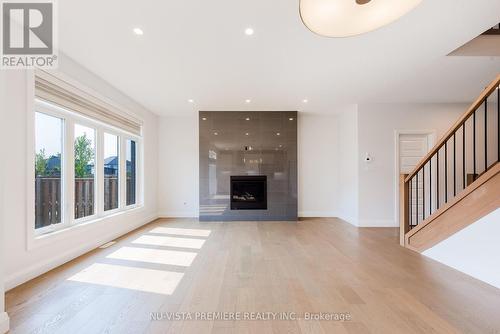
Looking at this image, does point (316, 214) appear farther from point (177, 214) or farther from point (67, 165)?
point (67, 165)

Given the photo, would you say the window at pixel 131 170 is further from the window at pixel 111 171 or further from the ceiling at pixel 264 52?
the ceiling at pixel 264 52

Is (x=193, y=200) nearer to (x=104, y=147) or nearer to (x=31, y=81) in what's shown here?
(x=104, y=147)

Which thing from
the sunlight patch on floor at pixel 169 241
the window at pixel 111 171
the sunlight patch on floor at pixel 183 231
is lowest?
the sunlight patch on floor at pixel 183 231

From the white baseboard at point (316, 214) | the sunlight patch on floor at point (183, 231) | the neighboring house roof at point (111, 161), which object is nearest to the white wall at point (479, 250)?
the white baseboard at point (316, 214)

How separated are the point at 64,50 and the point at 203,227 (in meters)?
3.62

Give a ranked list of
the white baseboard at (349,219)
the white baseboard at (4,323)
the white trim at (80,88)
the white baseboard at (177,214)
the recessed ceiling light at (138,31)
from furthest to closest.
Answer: the white baseboard at (177,214), the white baseboard at (349,219), the white trim at (80,88), the recessed ceiling light at (138,31), the white baseboard at (4,323)

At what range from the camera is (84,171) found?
12.0 feet

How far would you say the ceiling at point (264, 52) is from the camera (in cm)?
219

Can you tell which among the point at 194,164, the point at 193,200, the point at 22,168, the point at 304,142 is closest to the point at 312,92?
the point at 304,142

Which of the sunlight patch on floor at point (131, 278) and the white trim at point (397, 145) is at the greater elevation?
the white trim at point (397, 145)

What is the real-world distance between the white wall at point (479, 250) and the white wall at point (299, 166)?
3344 mm

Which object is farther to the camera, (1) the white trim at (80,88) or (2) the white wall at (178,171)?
(2) the white wall at (178,171)

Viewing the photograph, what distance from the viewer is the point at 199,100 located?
16.0 ft

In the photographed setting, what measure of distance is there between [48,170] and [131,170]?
7.24 feet
